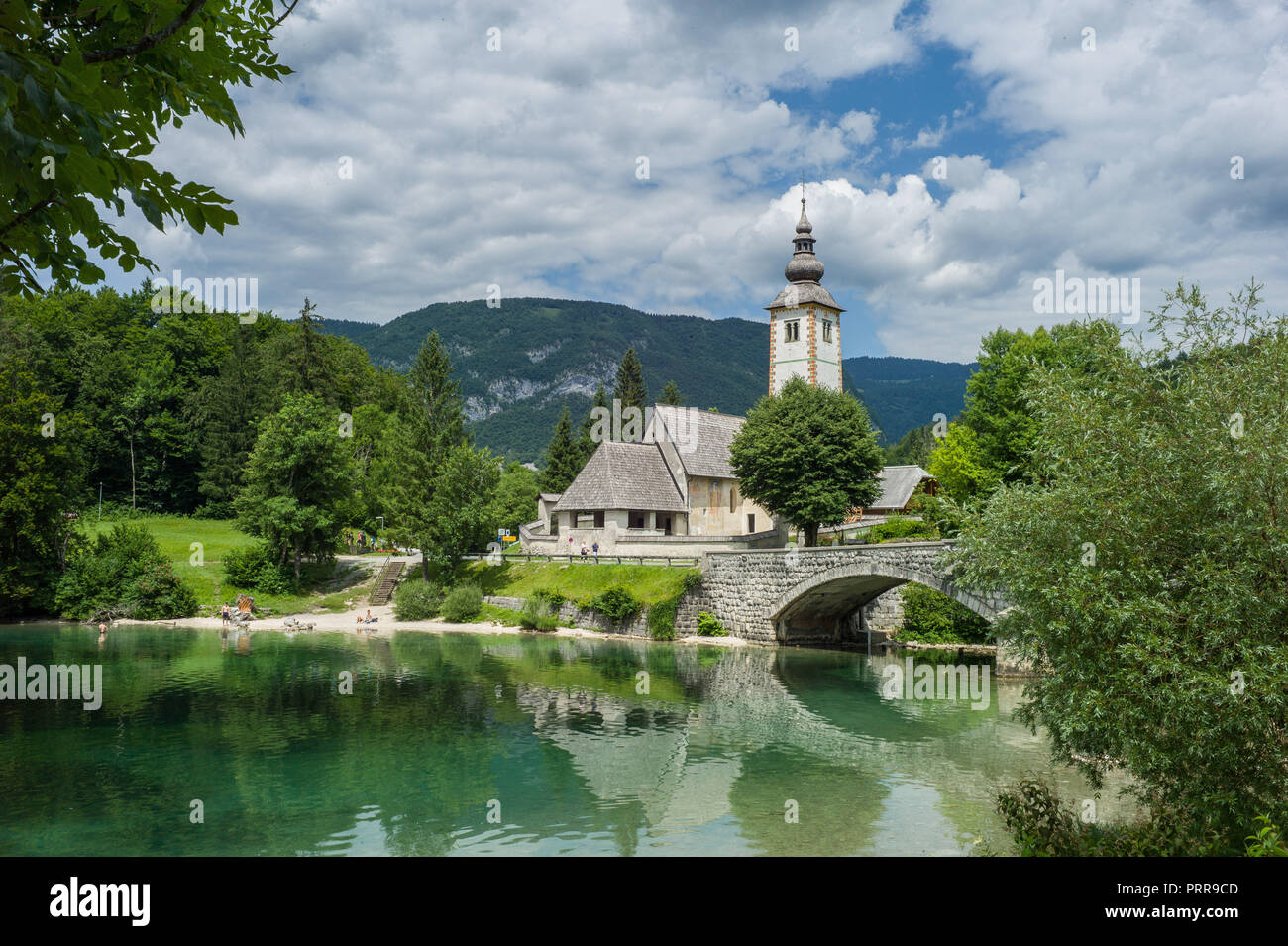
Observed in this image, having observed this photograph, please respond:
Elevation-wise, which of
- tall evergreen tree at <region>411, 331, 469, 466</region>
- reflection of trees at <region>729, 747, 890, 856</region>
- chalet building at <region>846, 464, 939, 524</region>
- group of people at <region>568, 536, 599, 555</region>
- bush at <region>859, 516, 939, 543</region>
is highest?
tall evergreen tree at <region>411, 331, 469, 466</region>

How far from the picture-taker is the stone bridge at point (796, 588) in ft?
121

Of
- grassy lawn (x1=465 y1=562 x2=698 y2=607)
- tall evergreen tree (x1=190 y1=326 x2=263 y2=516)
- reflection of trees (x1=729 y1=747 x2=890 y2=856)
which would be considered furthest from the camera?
tall evergreen tree (x1=190 y1=326 x2=263 y2=516)

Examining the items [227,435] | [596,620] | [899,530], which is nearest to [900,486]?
[899,530]

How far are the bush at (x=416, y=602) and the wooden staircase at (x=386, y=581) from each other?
153 inches

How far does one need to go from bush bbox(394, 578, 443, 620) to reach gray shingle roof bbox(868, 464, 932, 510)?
37.4 meters

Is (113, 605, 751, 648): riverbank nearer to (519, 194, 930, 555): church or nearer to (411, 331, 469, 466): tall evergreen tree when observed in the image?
(519, 194, 930, 555): church

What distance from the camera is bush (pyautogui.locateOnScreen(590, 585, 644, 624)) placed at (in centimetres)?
4575

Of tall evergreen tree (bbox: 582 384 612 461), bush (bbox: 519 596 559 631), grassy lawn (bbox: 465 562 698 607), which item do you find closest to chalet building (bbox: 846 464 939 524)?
tall evergreen tree (bbox: 582 384 612 461)

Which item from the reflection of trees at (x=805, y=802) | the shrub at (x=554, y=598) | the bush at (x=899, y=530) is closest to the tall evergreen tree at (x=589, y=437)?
the shrub at (x=554, y=598)

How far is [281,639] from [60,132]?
42.2 metres

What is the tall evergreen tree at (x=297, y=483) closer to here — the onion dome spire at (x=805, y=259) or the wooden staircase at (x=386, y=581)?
the wooden staircase at (x=386, y=581)

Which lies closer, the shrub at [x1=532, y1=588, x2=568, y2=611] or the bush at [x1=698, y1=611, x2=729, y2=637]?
the bush at [x1=698, y1=611, x2=729, y2=637]
